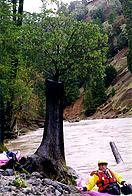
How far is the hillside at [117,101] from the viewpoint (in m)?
60.7

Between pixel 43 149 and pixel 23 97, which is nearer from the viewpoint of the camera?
pixel 43 149

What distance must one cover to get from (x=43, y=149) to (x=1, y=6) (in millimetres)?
11158

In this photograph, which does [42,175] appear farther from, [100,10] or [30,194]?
[100,10]

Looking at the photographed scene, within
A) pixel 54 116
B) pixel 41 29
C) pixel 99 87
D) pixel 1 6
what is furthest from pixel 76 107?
pixel 54 116

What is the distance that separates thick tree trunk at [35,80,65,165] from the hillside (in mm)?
43032

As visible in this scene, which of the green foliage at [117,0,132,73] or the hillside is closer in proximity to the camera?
the green foliage at [117,0,132,73]

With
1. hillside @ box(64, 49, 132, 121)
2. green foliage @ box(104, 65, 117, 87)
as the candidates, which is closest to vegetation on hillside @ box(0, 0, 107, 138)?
hillside @ box(64, 49, 132, 121)

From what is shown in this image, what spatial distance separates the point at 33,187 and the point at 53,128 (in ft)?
6.94

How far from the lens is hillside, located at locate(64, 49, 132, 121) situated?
199 ft

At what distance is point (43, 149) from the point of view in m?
11.3

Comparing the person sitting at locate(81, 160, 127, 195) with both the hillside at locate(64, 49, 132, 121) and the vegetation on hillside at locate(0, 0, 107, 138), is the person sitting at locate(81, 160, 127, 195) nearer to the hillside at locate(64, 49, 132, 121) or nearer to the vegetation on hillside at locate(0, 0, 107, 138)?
the vegetation on hillside at locate(0, 0, 107, 138)

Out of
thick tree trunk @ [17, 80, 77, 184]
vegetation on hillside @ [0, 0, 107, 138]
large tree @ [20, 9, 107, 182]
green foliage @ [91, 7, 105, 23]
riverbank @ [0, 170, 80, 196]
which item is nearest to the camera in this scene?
riverbank @ [0, 170, 80, 196]

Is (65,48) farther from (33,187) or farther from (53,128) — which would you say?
(33,187)

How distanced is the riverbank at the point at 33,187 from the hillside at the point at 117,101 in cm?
4411
